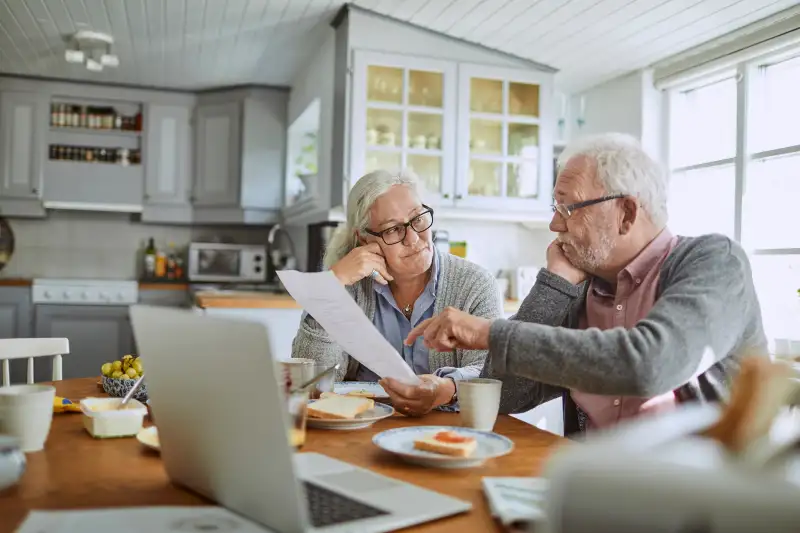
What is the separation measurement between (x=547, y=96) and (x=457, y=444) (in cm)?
323

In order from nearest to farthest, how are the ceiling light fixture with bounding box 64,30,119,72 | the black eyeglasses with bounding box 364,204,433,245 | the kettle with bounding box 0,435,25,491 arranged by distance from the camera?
Answer: the kettle with bounding box 0,435,25,491 < the black eyeglasses with bounding box 364,204,433,245 < the ceiling light fixture with bounding box 64,30,119,72

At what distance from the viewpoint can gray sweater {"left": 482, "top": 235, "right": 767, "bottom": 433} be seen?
41.6 inches

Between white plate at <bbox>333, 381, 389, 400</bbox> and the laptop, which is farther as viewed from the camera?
white plate at <bbox>333, 381, 389, 400</bbox>

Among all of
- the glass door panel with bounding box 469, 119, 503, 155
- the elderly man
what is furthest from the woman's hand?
the glass door panel with bounding box 469, 119, 503, 155

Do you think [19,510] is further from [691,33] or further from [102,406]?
[691,33]

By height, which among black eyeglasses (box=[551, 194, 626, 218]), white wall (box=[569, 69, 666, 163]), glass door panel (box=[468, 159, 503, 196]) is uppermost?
white wall (box=[569, 69, 666, 163])

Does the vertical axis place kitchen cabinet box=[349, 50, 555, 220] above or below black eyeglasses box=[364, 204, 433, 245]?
above

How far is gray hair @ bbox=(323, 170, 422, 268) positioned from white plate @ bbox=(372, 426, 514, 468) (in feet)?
3.23

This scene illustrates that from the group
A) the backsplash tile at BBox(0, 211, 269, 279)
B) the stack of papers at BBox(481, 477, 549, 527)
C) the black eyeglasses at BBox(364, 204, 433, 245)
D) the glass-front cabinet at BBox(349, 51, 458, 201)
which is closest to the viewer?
the stack of papers at BBox(481, 477, 549, 527)

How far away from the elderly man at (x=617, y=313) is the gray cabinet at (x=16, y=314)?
4115mm

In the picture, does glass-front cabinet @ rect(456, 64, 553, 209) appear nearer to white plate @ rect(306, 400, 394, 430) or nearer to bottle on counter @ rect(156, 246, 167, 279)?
white plate @ rect(306, 400, 394, 430)

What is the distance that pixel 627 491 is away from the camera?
29cm

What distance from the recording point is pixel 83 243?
5445mm

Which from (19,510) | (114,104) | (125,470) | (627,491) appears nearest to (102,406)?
(125,470)
